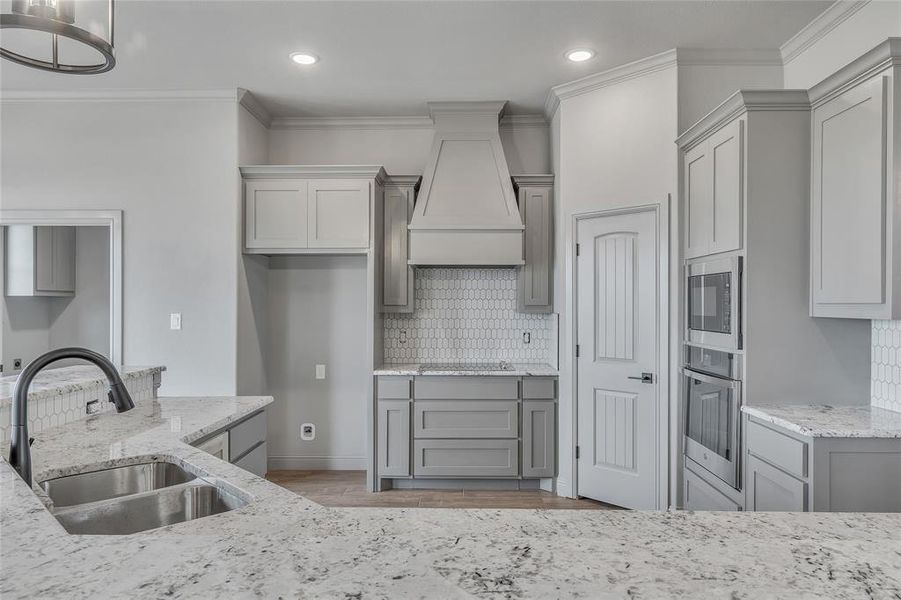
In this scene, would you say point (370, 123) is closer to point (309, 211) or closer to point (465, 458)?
point (309, 211)

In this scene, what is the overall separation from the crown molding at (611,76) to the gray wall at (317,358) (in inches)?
78.9

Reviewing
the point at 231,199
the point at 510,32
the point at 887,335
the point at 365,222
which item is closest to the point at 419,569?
the point at 887,335

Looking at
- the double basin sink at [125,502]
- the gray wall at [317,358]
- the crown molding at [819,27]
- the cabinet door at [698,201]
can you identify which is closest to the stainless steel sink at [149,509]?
the double basin sink at [125,502]

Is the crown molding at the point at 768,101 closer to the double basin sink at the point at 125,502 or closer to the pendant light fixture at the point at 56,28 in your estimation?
the pendant light fixture at the point at 56,28

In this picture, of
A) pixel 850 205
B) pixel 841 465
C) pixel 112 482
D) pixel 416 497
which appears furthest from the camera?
pixel 416 497

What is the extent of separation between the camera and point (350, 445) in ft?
14.5

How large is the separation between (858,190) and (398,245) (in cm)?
290

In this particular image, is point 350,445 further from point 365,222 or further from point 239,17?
point 239,17

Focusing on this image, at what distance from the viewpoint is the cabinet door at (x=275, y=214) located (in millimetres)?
3971

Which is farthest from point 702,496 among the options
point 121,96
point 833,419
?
point 121,96

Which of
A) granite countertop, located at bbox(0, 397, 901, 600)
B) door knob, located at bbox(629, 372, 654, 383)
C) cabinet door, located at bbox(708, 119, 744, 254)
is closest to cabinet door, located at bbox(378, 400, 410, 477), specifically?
door knob, located at bbox(629, 372, 654, 383)

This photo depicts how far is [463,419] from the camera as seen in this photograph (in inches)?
154

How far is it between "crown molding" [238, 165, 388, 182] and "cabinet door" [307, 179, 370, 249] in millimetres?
44

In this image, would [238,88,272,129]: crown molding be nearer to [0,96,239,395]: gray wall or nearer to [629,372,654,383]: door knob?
[0,96,239,395]: gray wall
